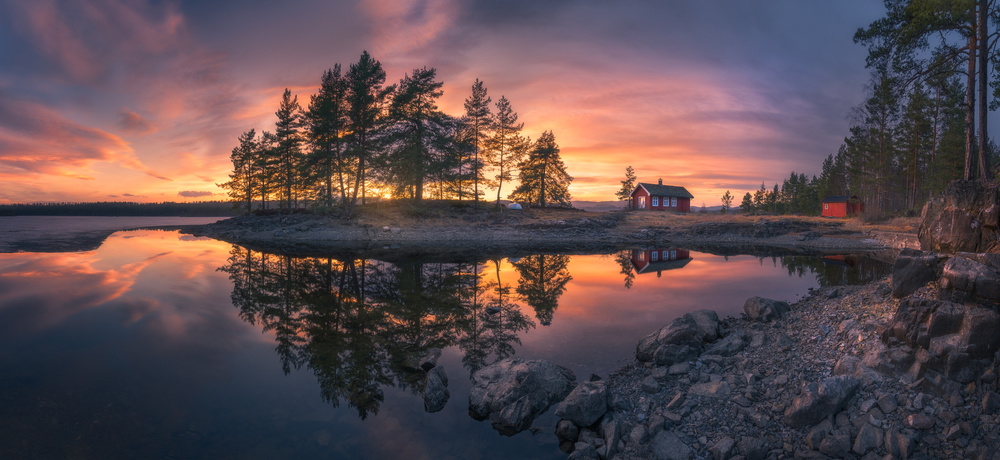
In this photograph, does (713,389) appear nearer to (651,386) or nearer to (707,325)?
(651,386)

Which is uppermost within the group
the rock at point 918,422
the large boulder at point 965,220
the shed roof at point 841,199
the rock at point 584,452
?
the shed roof at point 841,199

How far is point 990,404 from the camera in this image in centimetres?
572

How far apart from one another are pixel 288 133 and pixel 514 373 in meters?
59.0

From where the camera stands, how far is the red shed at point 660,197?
74.9m

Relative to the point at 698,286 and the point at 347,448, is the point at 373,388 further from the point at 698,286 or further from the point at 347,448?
A: the point at 698,286

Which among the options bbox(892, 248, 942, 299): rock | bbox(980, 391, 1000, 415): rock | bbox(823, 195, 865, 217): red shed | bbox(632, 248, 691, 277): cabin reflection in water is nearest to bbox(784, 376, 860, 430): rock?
bbox(980, 391, 1000, 415): rock

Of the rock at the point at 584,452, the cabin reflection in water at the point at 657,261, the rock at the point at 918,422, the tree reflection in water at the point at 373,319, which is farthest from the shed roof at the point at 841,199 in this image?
the rock at the point at 584,452

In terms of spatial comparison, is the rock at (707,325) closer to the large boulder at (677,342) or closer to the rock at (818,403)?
the large boulder at (677,342)

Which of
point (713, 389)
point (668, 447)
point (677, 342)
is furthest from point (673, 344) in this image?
point (668, 447)

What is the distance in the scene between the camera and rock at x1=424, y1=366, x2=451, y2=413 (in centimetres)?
742

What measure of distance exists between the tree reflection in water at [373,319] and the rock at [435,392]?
42 cm

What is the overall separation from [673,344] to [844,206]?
83.3 meters

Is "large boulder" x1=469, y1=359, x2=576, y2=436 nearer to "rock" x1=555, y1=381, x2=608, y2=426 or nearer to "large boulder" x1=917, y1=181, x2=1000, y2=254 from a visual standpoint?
"rock" x1=555, y1=381, x2=608, y2=426

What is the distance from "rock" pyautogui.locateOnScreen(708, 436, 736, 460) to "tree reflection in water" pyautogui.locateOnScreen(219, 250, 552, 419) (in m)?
5.18
